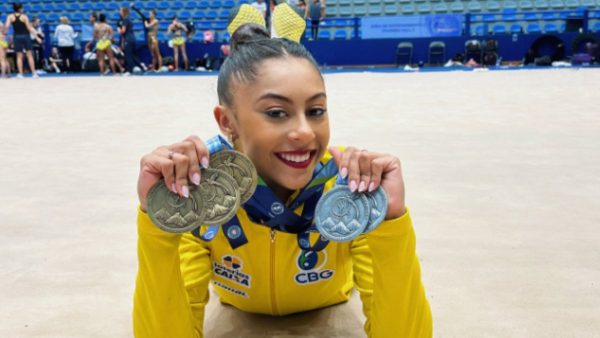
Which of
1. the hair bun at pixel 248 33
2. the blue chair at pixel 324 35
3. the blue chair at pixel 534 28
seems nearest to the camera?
the hair bun at pixel 248 33

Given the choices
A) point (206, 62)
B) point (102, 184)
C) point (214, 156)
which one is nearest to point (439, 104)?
point (102, 184)

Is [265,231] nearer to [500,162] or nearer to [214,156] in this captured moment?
[214,156]

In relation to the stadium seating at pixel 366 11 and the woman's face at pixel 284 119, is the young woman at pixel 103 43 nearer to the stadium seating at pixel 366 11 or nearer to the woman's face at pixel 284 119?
the stadium seating at pixel 366 11

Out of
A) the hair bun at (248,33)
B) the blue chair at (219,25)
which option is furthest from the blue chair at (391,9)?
the hair bun at (248,33)

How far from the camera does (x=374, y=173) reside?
1.36 meters

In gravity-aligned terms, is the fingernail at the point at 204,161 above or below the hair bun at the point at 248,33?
below

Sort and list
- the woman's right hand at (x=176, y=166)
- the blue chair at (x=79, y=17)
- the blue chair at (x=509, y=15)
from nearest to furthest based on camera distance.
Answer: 1. the woman's right hand at (x=176, y=166)
2. the blue chair at (x=509, y=15)
3. the blue chair at (x=79, y=17)

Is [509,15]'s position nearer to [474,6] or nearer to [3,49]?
[474,6]

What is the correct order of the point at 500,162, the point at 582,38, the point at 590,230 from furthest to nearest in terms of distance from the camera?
the point at 582,38, the point at 500,162, the point at 590,230

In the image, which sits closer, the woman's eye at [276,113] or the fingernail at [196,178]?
the fingernail at [196,178]

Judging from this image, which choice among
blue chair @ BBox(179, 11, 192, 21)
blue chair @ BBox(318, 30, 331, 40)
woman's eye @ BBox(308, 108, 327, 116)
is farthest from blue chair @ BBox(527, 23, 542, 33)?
woman's eye @ BBox(308, 108, 327, 116)

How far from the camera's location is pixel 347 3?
18484mm

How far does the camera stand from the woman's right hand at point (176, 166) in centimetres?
131

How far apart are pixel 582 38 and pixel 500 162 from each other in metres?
13.0
